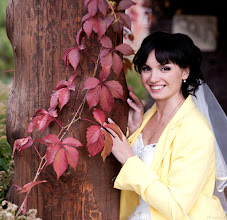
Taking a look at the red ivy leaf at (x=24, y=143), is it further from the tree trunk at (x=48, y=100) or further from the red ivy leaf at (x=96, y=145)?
the red ivy leaf at (x=96, y=145)

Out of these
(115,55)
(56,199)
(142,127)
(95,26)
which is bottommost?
(56,199)

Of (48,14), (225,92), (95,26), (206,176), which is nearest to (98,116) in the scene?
(95,26)

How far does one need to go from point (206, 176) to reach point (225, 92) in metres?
4.27

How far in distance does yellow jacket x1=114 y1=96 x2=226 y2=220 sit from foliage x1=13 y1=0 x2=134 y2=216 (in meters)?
0.26

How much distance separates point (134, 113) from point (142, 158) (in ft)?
0.94

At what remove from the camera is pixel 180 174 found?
157 cm

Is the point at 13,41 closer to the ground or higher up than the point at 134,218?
higher up

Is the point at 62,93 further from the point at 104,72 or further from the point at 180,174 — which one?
the point at 180,174

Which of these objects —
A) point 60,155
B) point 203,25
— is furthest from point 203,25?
point 60,155

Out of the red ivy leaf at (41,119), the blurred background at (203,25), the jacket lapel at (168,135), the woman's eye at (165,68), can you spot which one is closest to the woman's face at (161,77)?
the woman's eye at (165,68)

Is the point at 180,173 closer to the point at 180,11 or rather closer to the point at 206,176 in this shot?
the point at 206,176

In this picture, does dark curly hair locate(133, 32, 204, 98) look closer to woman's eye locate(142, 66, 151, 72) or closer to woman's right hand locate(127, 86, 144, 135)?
woman's eye locate(142, 66, 151, 72)

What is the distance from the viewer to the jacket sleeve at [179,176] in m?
1.56

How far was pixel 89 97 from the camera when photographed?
1456 millimetres
